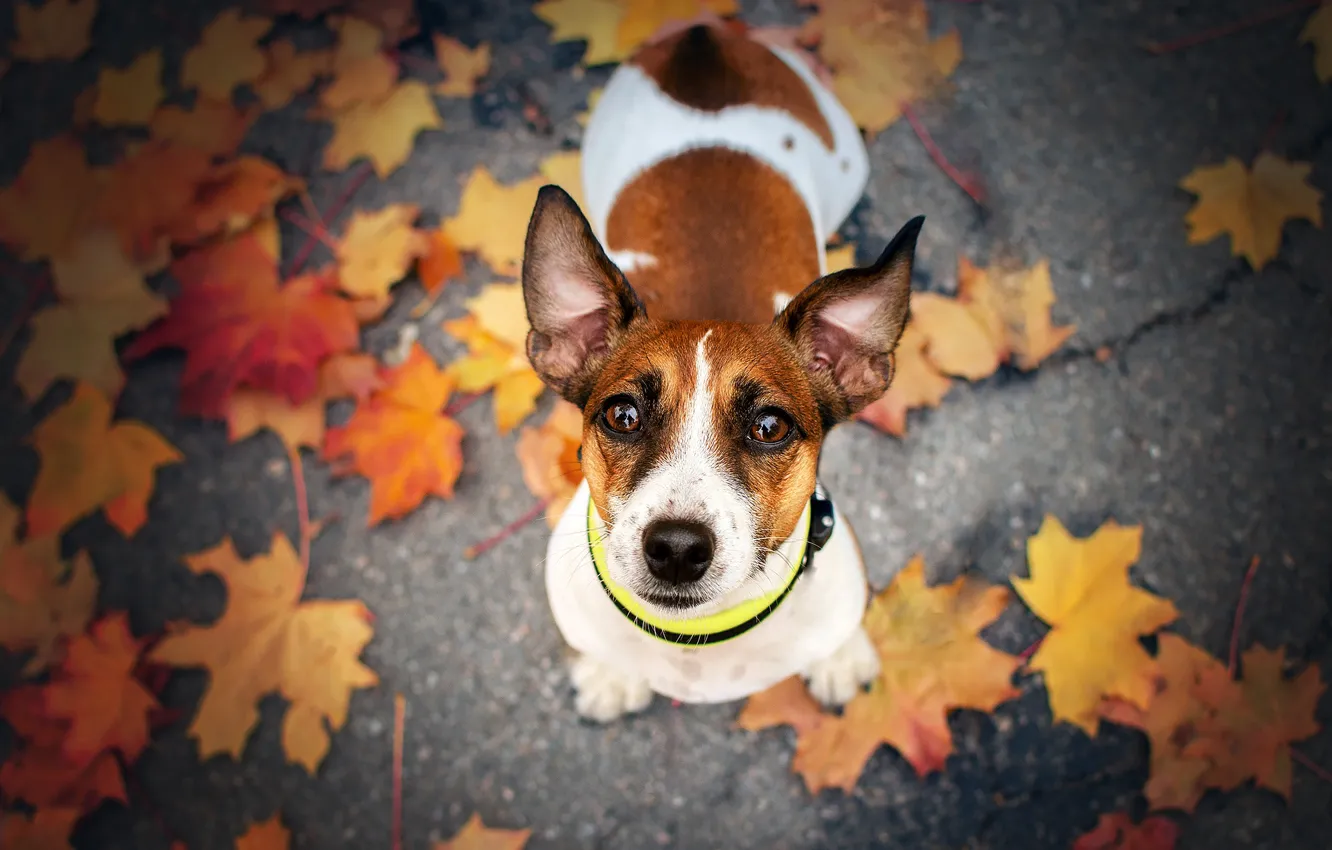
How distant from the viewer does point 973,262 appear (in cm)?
372

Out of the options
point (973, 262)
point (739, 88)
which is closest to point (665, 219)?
point (739, 88)

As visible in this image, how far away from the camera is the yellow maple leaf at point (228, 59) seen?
397cm

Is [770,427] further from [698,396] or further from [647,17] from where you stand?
[647,17]

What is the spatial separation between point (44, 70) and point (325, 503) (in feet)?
8.29

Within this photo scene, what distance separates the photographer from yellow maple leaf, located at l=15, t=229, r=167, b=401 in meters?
3.46

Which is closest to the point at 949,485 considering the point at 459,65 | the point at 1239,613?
the point at 1239,613

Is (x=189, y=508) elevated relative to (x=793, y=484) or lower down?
lower down

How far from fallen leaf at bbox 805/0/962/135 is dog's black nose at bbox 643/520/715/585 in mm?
2570

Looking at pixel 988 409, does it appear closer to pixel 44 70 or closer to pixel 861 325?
pixel 861 325

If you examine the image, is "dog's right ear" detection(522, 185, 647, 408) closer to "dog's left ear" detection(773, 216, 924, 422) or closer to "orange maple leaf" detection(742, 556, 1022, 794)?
"dog's left ear" detection(773, 216, 924, 422)

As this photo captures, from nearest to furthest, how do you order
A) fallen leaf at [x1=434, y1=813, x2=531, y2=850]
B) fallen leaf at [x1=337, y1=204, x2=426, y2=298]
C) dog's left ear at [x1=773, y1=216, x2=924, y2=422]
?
dog's left ear at [x1=773, y1=216, x2=924, y2=422] < fallen leaf at [x1=434, y1=813, x2=531, y2=850] < fallen leaf at [x1=337, y1=204, x2=426, y2=298]

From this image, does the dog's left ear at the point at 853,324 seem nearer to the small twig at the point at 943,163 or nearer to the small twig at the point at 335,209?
the small twig at the point at 943,163

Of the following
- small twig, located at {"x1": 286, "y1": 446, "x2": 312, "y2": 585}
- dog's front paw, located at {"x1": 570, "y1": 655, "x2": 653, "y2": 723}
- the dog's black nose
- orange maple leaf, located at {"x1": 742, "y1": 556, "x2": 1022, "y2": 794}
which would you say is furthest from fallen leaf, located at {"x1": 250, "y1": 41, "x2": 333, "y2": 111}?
orange maple leaf, located at {"x1": 742, "y1": 556, "x2": 1022, "y2": 794}

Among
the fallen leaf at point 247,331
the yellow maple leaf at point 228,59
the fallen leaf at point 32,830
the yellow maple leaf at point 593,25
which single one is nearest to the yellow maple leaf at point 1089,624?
the yellow maple leaf at point 593,25
